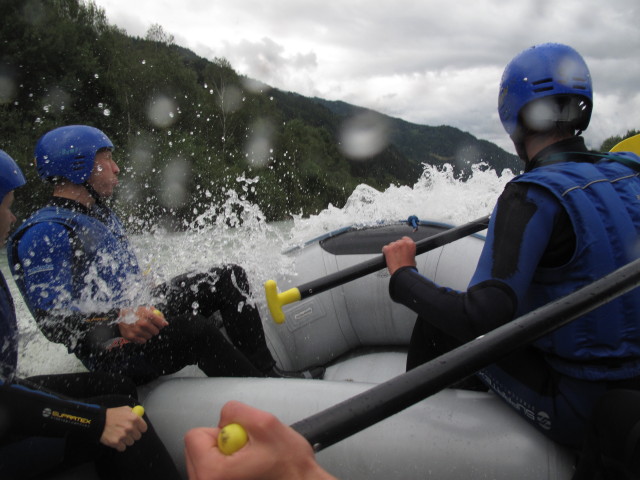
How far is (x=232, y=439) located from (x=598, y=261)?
3.77 feet

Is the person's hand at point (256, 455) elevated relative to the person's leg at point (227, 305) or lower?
elevated

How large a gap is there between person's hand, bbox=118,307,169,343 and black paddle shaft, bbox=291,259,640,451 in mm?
1300

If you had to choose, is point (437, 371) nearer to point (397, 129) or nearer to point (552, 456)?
point (552, 456)

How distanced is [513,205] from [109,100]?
86.6ft

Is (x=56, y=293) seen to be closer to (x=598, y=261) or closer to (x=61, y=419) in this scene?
(x=61, y=419)

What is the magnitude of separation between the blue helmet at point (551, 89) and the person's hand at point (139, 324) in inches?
66.0

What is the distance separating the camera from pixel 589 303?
3.79ft

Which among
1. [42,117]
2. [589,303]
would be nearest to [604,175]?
[589,303]

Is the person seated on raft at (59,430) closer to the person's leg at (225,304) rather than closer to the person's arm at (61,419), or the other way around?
the person's arm at (61,419)

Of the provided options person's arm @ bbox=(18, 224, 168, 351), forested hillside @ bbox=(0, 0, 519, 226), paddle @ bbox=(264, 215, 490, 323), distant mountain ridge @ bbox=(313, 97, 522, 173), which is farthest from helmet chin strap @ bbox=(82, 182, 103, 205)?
distant mountain ridge @ bbox=(313, 97, 522, 173)

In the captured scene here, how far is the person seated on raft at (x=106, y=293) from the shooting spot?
75.5 inches

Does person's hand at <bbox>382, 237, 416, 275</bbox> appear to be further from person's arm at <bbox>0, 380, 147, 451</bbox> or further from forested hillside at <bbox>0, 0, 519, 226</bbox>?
forested hillside at <bbox>0, 0, 519, 226</bbox>

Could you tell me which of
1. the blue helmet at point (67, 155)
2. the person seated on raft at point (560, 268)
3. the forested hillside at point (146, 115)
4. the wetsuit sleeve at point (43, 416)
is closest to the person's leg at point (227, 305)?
the blue helmet at point (67, 155)

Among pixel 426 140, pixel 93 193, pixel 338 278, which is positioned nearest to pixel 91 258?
pixel 93 193
